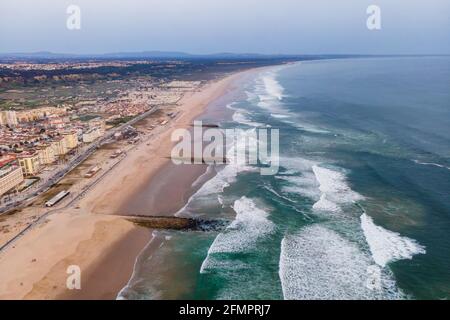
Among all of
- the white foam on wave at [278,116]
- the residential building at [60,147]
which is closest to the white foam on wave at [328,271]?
the residential building at [60,147]

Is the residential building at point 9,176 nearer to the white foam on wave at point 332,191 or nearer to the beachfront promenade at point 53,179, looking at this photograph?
the beachfront promenade at point 53,179

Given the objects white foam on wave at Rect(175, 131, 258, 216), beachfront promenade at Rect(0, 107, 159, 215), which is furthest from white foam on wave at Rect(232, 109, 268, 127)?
beachfront promenade at Rect(0, 107, 159, 215)

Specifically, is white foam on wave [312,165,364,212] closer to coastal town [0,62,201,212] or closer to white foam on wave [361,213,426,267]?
white foam on wave [361,213,426,267]

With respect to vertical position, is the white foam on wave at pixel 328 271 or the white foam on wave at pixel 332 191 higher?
the white foam on wave at pixel 332 191

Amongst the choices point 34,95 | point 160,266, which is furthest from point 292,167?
point 34,95

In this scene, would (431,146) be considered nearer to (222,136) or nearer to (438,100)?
(222,136)
